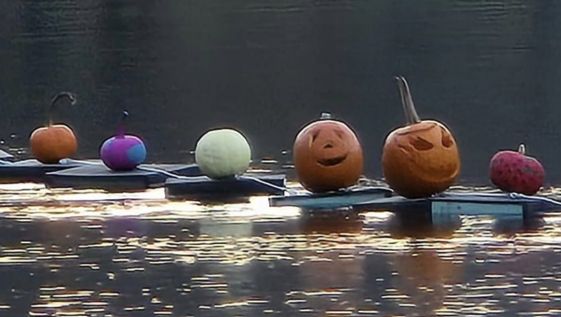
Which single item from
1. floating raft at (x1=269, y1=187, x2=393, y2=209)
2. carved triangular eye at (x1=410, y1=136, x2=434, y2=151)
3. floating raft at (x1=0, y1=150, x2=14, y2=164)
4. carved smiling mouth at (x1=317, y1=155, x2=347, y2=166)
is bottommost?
floating raft at (x1=269, y1=187, x2=393, y2=209)

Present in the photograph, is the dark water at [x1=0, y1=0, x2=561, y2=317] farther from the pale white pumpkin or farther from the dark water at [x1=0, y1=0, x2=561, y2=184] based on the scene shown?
the pale white pumpkin

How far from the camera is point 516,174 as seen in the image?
457 inches

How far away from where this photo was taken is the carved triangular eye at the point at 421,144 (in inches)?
460

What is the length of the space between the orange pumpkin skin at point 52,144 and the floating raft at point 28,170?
9 centimetres

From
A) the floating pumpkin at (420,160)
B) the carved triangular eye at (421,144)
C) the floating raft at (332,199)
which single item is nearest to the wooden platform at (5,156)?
the floating raft at (332,199)

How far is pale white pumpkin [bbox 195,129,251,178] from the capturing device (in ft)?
41.9

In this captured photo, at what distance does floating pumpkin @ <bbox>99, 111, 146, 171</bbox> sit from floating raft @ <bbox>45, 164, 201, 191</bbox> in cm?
8

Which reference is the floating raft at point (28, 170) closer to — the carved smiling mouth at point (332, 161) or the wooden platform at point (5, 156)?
the wooden platform at point (5, 156)

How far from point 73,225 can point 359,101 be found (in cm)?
1035

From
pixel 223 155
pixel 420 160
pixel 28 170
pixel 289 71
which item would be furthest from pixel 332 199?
pixel 289 71

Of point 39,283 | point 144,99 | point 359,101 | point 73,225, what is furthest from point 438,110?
point 39,283

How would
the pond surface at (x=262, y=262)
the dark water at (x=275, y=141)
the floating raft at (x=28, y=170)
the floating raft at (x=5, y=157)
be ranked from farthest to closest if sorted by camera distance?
the floating raft at (x=5, y=157) < the floating raft at (x=28, y=170) < the dark water at (x=275, y=141) < the pond surface at (x=262, y=262)

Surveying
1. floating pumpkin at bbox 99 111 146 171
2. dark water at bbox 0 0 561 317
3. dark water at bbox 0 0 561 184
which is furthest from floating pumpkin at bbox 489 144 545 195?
floating pumpkin at bbox 99 111 146 171

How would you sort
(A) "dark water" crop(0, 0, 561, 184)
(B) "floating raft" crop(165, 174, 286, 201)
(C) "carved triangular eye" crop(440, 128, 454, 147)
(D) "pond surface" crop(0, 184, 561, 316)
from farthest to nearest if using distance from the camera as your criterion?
(A) "dark water" crop(0, 0, 561, 184) → (B) "floating raft" crop(165, 174, 286, 201) → (C) "carved triangular eye" crop(440, 128, 454, 147) → (D) "pond surface" crop(0, 184, 561, 316)
